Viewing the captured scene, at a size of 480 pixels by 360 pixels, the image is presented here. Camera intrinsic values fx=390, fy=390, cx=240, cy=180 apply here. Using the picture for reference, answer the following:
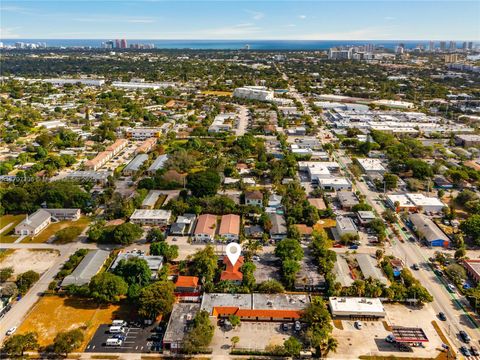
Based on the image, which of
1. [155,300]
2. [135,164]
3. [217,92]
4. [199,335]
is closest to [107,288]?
Result: [155,300]

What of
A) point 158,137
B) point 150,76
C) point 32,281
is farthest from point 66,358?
point 150,76

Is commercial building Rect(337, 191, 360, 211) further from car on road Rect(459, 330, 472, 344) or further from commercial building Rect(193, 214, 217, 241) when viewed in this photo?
car on road Rect(459, 330, 472, 344)

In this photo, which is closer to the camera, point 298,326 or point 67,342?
point 67,342

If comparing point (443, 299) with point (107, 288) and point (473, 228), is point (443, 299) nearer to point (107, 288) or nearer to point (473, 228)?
point (473, 228)

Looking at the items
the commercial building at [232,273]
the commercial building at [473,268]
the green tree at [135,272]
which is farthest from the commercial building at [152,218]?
the commercial building at [473,268]

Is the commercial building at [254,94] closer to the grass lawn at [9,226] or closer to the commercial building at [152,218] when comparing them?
the commercial building at [152,218]

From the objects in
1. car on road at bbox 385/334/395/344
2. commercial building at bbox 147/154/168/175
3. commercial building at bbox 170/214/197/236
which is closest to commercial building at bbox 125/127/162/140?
commercial building at bbox 147/154/168/175

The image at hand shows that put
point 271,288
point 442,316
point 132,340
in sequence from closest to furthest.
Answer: point 132,340 → point 442,316 → point 271,288
